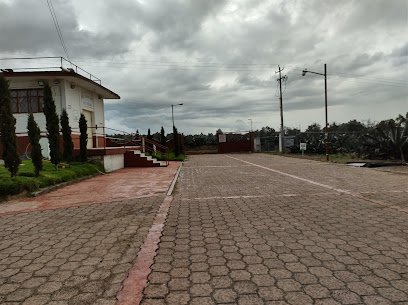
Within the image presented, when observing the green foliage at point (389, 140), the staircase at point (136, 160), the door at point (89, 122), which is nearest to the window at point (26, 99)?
the door at point (89, 122)

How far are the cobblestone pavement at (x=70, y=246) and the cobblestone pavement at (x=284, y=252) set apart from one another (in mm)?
435

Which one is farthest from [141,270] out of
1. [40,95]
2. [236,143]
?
[236,143]

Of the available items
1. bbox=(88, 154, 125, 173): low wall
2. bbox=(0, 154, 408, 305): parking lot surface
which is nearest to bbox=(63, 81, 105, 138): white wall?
bbox=(88, 154, 125, 173): low wall

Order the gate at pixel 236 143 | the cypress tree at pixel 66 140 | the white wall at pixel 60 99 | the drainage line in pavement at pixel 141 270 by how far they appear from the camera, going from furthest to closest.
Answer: the gate at pixel 236 143, the white wall at pixel 60 99, the cypress tree at pixel 66 140, the drainage line in pavement at pixel 141 270

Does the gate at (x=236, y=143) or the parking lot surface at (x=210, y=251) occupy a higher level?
the gate at (x=236, y=143)

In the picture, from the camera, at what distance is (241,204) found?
5.71m

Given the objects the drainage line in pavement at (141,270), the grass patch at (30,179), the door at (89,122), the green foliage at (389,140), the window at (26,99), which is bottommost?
the drainage line in pavement at (141,270)

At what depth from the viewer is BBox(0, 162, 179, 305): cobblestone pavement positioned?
2.47 meters

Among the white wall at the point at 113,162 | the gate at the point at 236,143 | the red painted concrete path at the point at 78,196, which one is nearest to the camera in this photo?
the red painted concrete path at the point at 78,196

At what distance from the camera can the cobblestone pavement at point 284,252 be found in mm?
2346

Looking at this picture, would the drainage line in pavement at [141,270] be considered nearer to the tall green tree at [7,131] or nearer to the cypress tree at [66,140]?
the tall green tree at [7,131]

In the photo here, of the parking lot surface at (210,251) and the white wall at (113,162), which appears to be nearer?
the parking lot surface at (210,251)

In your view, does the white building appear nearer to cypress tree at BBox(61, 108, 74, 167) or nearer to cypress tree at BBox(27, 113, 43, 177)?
cypress tree at BBox(61, 108, 74, 167)

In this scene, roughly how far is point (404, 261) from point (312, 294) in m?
1.35
